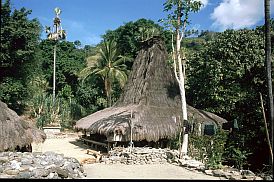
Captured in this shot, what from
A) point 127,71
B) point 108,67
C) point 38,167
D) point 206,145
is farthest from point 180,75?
point 127,71

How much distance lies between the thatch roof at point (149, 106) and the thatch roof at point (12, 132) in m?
2.69

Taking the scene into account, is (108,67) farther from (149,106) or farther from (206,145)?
(206,145)

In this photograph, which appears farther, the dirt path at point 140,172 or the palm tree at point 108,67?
the palm tree at point 108,67

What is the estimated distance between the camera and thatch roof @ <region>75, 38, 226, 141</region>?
34.3 ft

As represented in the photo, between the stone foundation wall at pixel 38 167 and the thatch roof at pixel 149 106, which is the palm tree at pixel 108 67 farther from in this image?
the stone foundation wall at pixel 38 167

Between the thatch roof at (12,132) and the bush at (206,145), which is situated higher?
the thatch roof at (12,132)

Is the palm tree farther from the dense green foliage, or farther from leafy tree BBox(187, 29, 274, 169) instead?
leafy tree BBox(187, 29, 274, 169)

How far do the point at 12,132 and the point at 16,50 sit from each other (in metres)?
10.5

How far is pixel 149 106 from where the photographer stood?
11.5m

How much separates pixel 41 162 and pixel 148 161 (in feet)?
11.5

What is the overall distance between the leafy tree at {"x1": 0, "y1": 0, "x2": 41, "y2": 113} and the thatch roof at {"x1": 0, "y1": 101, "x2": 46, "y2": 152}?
8969 mm

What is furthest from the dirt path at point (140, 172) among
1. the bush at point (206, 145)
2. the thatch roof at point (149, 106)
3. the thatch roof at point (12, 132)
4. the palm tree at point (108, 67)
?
the palm tree at point (108, 67)

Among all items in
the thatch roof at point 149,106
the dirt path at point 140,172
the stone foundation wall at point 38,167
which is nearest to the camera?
the stone foundation wall at point 38,167

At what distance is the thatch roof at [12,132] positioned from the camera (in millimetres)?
8008
